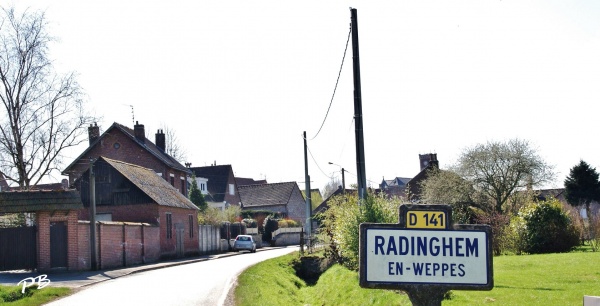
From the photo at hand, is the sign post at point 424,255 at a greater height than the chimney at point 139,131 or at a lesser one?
lesser

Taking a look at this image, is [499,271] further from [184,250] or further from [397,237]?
[184,250]

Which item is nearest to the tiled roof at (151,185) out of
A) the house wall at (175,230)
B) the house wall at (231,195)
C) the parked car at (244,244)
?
the house wall at (175,230)

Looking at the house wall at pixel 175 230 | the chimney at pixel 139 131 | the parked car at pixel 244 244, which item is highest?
the chimney at pixel 139 131

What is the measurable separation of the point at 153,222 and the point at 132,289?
20.3 metres

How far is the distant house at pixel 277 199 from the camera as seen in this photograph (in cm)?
8494

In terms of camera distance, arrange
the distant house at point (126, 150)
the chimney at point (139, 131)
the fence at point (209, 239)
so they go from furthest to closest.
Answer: the chimney at point (139, 131) → the distant house at point (126, 150) → the fence at point (209, 239)

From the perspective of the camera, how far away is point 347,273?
18.5 m

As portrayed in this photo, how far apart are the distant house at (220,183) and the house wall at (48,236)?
47.3 m

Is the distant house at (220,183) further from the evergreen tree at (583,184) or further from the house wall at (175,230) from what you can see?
the evergreen tree at (583,184)

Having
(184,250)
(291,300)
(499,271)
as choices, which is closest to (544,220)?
(499,271)

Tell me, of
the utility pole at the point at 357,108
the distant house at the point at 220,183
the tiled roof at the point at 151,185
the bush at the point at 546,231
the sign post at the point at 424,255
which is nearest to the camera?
the sign post at the point at 424,255

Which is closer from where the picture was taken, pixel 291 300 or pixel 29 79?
pixel 291 300

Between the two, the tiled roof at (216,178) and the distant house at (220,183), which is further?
the tiled roof at (216,178)

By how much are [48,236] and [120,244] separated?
5.53m
